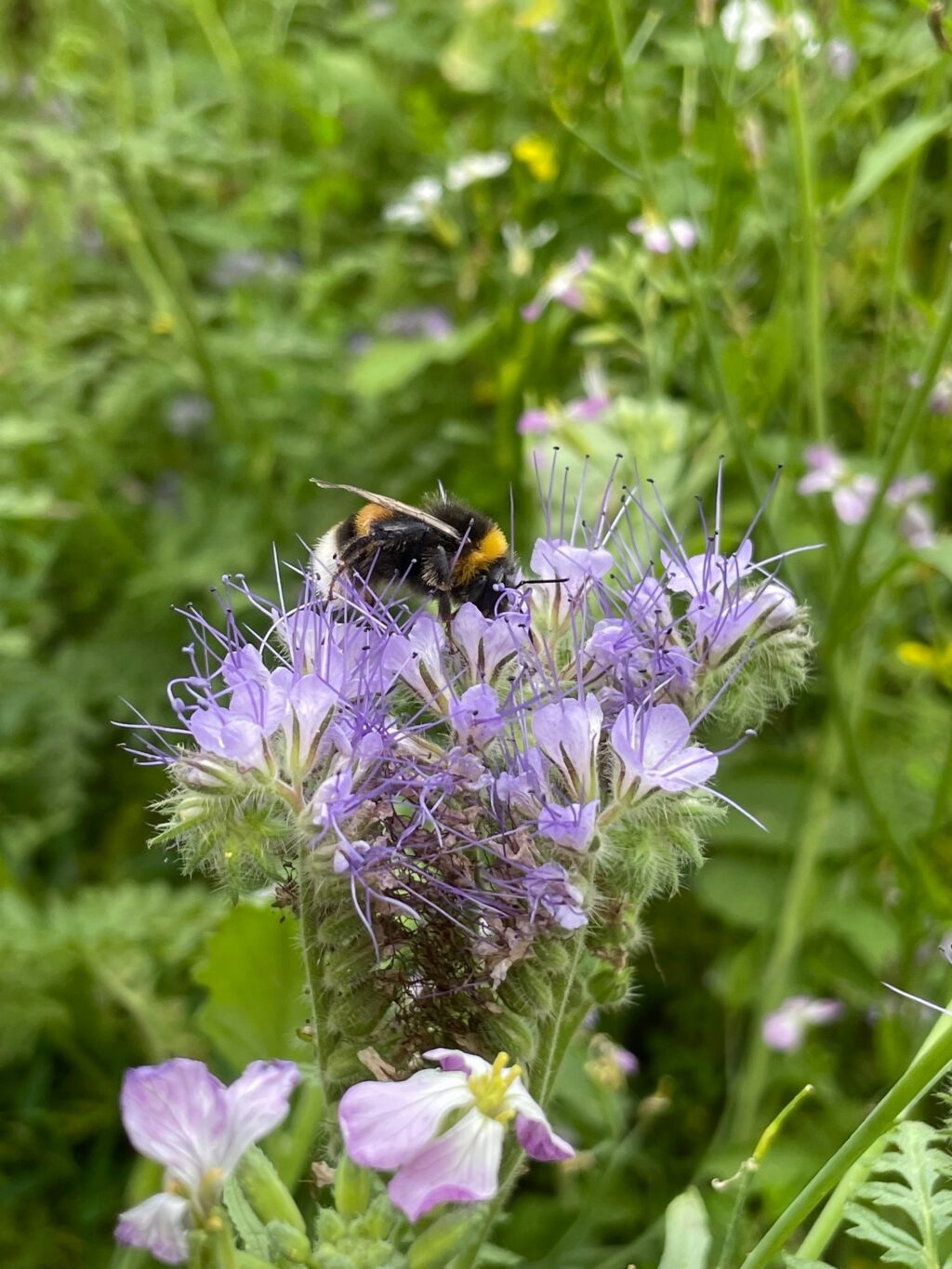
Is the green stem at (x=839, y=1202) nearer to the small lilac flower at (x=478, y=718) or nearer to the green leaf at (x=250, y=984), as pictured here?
the small lilac flower at (x=478, y=718)

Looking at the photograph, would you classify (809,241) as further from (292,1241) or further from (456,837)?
(292,1241)

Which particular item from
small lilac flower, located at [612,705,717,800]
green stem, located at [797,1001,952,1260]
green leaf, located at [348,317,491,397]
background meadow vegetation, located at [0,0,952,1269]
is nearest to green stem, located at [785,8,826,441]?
background meadow vegetation, located at [0,0,952,1269]

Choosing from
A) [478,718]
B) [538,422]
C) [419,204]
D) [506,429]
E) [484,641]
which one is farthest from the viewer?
[419,204]

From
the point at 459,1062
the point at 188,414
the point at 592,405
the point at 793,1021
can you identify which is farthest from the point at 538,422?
the point at 459,1062

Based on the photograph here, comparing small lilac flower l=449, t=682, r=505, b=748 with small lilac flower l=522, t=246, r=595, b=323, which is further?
small lilac flower l=522, t=246, r=595, b=323

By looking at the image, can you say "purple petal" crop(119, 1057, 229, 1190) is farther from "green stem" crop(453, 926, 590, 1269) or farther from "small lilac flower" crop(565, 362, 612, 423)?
"small lilac flower" crop(565, 362, 612, 423)
